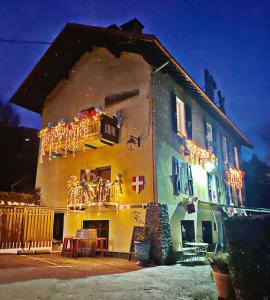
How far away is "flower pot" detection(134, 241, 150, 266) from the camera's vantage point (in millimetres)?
9906

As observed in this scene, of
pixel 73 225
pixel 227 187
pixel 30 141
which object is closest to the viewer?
pixel 73 225

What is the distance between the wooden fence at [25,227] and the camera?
1218cm

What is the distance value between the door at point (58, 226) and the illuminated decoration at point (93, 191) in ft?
4.90

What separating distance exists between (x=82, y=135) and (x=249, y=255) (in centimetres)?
981

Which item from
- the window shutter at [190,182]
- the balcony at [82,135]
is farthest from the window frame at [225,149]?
the balcony at [82,135]

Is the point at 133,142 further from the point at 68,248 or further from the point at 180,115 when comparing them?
the point at 68,248

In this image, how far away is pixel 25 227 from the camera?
1267 cm

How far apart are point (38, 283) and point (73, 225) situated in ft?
24.3

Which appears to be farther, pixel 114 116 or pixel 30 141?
pixel 30 141

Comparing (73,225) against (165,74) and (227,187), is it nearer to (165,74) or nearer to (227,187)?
(165,74)

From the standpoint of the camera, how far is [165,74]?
43.8 ft

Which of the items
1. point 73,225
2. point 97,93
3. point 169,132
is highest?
point 97,93

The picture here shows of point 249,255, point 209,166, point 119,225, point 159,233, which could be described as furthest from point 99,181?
point 249,255

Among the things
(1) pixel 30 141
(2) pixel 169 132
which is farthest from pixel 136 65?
(1) pixel 30 141
